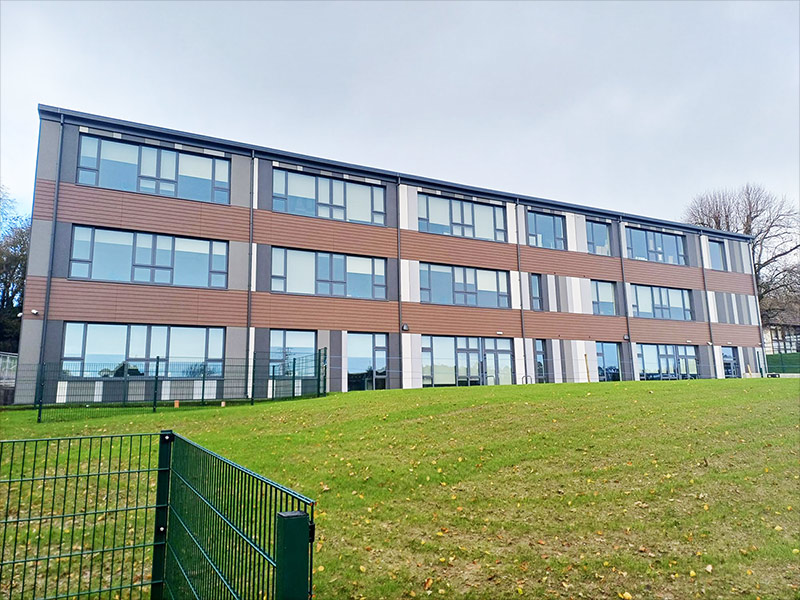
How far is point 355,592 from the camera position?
15.9ft

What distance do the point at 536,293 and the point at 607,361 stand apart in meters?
5.63

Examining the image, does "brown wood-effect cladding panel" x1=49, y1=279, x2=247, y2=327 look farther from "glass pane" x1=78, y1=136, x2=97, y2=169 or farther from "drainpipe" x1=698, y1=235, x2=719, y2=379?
"drainpipe" x1=698, y1=235, x2=719, y2=379

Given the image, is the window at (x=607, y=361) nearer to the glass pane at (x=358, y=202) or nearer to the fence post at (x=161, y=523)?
the glass pane at (x=358, y=202)

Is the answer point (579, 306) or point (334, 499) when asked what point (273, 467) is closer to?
point (334, 499)

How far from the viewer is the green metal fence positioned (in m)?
18.0

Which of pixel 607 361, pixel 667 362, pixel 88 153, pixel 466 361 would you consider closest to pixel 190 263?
pixel 88 153

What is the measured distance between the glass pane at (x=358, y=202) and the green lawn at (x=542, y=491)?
13706 millimetres

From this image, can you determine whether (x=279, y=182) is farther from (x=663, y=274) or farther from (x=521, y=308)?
(x=663, y=274)

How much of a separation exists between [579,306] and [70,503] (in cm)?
2639

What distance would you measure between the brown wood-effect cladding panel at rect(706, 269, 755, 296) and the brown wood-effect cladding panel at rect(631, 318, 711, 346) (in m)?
3.06

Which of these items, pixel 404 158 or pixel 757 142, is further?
pixel 404 158

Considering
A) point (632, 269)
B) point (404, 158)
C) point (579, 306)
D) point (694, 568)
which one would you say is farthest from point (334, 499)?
point (404, 158)

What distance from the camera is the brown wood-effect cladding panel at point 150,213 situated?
19.8 m

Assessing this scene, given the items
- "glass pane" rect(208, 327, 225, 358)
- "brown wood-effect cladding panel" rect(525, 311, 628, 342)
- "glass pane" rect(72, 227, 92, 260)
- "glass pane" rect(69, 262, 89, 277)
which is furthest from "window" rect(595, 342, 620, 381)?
"glass pane" rect(72, 227, 92, 260)
